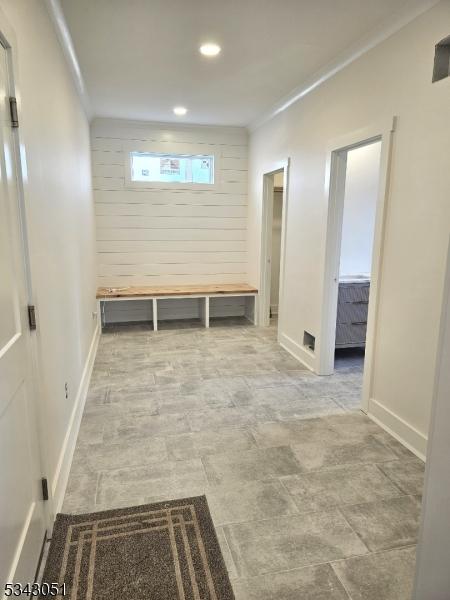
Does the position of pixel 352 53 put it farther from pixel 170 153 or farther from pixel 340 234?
pixel 170 153

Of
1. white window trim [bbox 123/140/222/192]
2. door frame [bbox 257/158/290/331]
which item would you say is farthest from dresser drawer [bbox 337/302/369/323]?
white window trim [bbox 123/140/222/192]

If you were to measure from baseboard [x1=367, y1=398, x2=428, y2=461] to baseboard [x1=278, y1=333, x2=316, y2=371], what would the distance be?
96 centimetres

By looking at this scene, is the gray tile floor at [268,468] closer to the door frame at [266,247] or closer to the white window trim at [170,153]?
the door frame at [266,247]

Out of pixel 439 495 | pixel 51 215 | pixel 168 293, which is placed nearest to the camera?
pixel 439 495

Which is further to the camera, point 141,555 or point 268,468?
point 268,468

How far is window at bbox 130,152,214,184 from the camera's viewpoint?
538cm

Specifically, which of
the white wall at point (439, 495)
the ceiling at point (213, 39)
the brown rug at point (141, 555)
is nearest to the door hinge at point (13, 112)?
the ceiling at point (213, 39)

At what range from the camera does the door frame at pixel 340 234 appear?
268cm

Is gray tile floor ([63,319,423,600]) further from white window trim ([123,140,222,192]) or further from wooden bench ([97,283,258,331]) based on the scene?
Answer: white window trim ([123,140,222,192])

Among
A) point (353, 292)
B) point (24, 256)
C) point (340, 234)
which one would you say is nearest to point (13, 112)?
point (24, 256)

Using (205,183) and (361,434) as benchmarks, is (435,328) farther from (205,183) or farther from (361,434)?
(205,183)

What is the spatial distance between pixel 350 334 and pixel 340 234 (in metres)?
1.10

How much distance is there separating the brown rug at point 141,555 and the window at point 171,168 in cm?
447

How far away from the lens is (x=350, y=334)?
3990 mm
